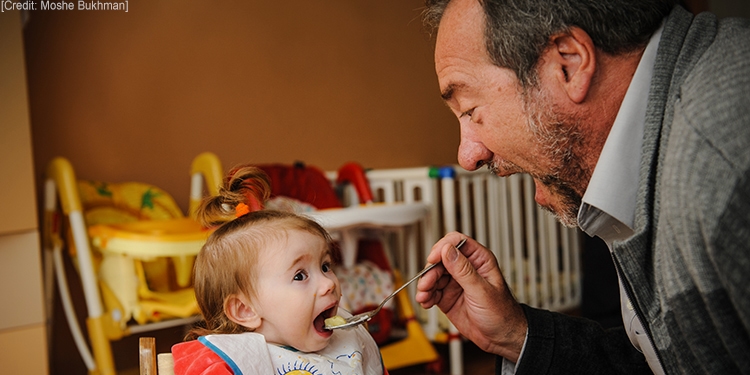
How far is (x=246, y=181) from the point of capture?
1.15m

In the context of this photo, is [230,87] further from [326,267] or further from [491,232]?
[326,267]

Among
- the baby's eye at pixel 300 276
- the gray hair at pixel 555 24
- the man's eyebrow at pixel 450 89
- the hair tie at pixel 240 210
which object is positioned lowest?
the baby's eye at pixel 300 276

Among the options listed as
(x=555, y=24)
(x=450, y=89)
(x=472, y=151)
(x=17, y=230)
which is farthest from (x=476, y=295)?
(x=17, y=230)

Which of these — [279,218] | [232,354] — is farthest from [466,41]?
[232,354]

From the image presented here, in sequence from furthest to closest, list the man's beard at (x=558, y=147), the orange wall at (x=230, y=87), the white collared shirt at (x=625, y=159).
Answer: the orange wall at (x=230, y=87), the man's beard at (x=558, y=147), the white collared shirt at (x=625, y=159)

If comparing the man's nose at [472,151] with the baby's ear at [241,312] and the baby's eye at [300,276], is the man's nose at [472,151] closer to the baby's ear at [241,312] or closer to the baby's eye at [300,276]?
the baby's eye at [300,276]

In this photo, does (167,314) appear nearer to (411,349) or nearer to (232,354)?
(411,349)

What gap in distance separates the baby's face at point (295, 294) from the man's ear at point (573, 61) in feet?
1.50

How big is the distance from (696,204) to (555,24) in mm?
363

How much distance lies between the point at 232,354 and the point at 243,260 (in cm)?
17

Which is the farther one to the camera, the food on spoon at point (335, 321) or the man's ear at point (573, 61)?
the food on spoon at point (335, 321)

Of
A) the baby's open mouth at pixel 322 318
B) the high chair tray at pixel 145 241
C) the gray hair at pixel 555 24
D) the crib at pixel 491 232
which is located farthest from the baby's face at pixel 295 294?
the crib at pixel 491 232

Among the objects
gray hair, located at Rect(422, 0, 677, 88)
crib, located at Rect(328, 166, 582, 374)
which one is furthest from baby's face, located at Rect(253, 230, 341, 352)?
crib, located at Rect(328, 166, 582, 374)

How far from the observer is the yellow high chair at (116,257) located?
6.40ft
